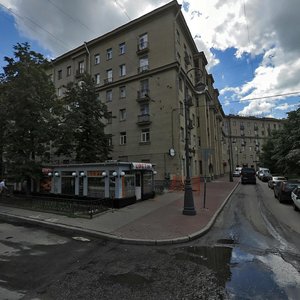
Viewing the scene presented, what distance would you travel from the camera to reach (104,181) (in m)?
14.8

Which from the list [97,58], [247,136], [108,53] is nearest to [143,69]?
[108,53]

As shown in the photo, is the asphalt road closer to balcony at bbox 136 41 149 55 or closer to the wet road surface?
the wet road surface

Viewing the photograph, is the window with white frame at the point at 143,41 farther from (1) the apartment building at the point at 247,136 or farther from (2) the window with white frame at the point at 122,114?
(1) the apartment building at the point at 247,136

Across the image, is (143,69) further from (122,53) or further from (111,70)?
(111,70)

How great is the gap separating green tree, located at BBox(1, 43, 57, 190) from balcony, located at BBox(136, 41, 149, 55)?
1551cm

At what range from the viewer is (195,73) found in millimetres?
38094

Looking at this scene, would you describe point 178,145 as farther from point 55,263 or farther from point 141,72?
point 55,263

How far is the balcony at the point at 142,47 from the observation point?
97.1 feet

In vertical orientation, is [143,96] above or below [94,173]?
above

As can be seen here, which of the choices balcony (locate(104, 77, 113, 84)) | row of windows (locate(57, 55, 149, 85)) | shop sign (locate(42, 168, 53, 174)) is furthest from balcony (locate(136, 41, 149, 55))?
shop sign (locate(42, 168, 53, 174))

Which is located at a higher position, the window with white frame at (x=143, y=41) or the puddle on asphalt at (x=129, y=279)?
the window with white frame at (x=143, y=41)

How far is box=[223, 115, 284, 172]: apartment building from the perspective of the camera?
8425 cm

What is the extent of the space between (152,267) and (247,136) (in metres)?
88.8

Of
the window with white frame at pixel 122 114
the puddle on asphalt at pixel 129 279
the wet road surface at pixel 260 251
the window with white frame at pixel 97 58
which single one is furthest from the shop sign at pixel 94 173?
the window with white frame at pixel 97 58
